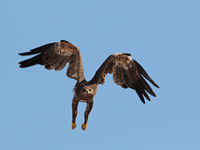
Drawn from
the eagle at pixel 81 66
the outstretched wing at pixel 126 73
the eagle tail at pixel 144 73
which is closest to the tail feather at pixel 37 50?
the eagle at pixel 81 66

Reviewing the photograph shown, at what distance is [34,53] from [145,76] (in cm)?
455

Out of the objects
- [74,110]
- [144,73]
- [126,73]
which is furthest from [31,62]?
[144,73]

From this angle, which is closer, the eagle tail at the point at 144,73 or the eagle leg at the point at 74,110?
the eagle leg at the point at 74,110

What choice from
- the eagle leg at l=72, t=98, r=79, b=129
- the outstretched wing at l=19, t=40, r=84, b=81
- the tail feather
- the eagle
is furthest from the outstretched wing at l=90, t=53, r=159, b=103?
the tail feather

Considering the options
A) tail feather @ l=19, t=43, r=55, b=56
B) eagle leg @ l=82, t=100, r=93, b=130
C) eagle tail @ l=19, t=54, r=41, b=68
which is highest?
tail feather @ l=19, t=43, r=55, b=56

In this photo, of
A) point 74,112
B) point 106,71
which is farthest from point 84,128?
point 106,71

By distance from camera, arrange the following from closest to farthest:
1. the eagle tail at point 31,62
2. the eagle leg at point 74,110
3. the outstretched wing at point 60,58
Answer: the eagle leg at point 74,110, the eagle tail at point 31,62, the outstretched wing at point 60,58

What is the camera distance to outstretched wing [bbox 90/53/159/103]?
17.5m

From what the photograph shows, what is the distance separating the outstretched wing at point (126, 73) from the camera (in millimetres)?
17531

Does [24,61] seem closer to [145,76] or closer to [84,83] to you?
[84,83]

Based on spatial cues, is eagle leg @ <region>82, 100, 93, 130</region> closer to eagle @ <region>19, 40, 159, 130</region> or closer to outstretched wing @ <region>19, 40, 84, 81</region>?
eagle @ <region>19, 40, 159, 130</region>

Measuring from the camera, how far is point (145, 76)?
17.6 meters

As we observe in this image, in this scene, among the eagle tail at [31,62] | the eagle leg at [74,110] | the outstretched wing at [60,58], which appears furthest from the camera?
the outstretched wing at [60,58]

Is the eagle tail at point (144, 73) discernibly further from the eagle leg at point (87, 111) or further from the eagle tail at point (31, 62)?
the eagle tail at point (31, 62)
